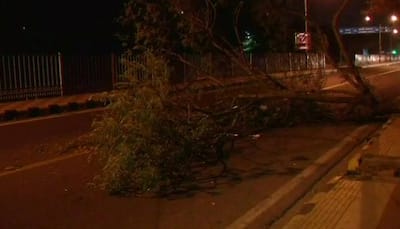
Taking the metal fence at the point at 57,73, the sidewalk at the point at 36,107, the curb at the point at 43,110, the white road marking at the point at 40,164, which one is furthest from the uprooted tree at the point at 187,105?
the metal fence at the point at 57,73

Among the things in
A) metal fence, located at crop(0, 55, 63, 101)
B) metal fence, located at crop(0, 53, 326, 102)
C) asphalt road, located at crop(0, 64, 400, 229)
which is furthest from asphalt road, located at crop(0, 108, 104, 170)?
metal fence, located at crop(0, 55, 63, 101)

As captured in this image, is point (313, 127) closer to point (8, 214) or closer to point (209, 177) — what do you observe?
point (209, 177)

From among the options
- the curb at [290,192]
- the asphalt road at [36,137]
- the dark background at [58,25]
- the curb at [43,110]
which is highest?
the dark background at [58,25]

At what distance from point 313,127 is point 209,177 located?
5.72 meters

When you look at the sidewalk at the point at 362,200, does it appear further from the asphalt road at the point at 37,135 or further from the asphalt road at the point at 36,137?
the asphalt road at the point at 37,135

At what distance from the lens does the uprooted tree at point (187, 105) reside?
7926mm

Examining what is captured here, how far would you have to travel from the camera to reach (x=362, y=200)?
7094 millimetres

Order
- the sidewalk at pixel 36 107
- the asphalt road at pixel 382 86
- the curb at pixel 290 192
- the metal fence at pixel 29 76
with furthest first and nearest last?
the metal fence at pixel 29 76 < the asphalt road at pixel 382 86 < the sidewalk at pixel 36 107 < the curb at pixel 290 192

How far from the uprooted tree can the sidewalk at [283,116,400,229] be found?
1.90 meters

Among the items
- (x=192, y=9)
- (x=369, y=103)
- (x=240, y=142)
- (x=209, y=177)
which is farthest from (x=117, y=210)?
(x=369, y=103)

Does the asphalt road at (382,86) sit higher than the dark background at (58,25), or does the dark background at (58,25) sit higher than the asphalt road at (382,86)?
the dark background at (58,25)

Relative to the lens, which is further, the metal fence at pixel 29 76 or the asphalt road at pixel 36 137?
the metal fence at pixel 29 76

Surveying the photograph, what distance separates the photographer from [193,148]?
8945 mm

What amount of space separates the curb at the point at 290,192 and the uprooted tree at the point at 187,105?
1273 millimetres
